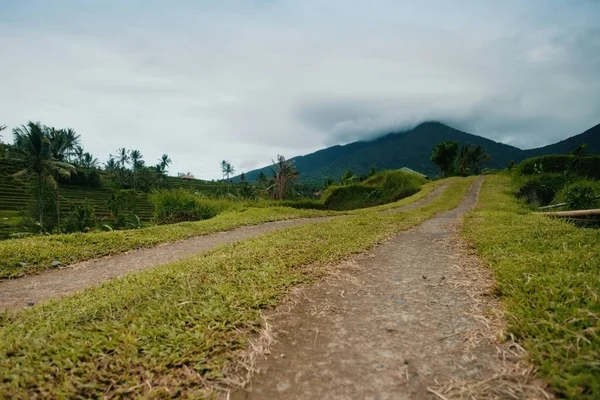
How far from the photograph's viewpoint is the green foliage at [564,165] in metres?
27.5

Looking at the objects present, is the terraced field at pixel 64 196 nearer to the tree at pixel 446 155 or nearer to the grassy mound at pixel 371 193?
the grassy mound at pixel 371 193

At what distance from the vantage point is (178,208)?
595 inches

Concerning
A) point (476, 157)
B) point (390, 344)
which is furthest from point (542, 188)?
point (476, 157)

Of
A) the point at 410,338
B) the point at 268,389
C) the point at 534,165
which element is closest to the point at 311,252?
the point at 410,338

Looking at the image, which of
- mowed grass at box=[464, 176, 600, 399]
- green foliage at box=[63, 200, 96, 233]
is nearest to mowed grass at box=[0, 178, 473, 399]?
mowed grass at box=[464, 176, 600, 399]

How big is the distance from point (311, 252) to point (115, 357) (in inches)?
141

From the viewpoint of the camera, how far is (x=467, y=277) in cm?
419

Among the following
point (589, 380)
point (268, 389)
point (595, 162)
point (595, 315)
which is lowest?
point (268, 389)

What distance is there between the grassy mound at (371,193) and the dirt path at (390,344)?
2503 centimetres

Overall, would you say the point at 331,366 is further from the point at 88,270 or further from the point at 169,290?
the point at 88,270

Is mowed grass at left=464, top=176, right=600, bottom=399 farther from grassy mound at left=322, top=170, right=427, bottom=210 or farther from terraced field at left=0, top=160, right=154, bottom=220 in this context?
terraced field at left=0, top=160, right=154, bottom=220

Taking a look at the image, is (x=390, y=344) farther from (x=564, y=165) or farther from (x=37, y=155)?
(x=37, y=155)

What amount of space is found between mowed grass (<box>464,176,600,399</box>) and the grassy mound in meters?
24.2

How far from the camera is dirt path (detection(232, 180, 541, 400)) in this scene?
203 cm
